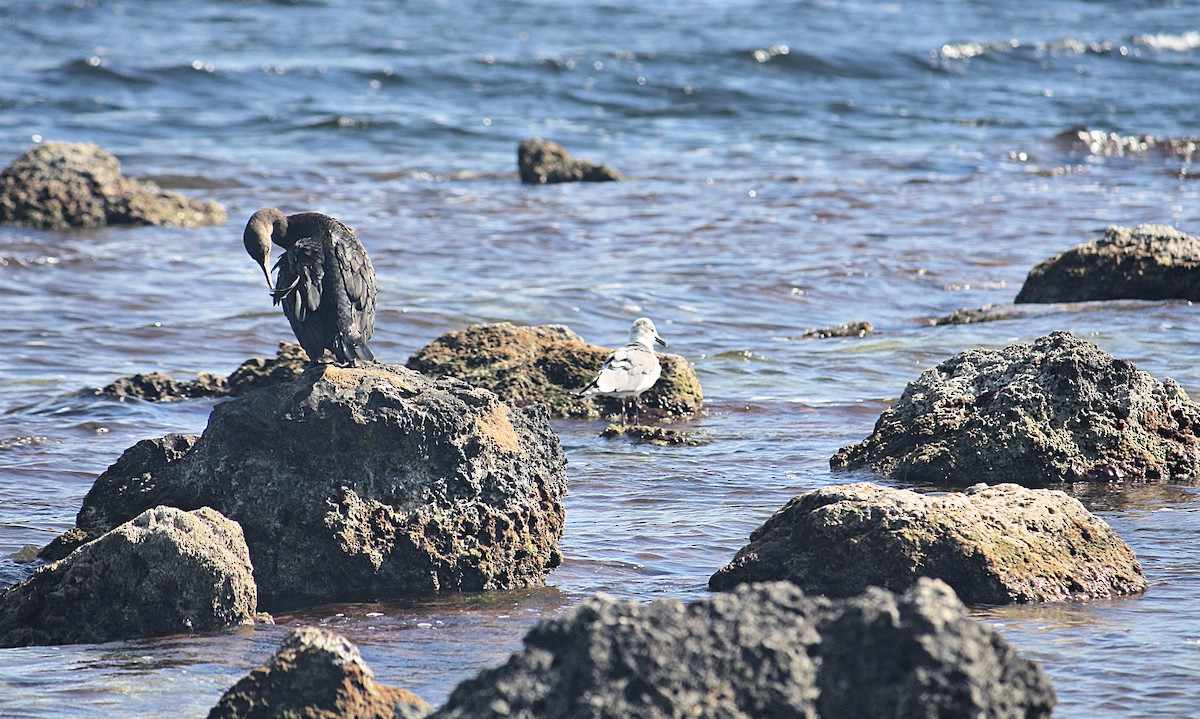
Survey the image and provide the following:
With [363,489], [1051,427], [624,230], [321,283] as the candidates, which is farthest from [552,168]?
[363,489]

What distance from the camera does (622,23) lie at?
34812mm

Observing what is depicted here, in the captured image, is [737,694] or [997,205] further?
[997,205]

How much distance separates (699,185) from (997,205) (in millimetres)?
3805

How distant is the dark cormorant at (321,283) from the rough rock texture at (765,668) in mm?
2862

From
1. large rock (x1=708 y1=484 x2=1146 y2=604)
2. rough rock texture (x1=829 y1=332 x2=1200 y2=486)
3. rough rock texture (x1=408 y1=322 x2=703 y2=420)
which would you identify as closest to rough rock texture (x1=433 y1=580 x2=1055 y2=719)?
large rock (x1=708 y1=484 x2=1146 y2=604)

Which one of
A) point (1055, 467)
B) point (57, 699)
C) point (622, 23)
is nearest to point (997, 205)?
point (1055, 467)

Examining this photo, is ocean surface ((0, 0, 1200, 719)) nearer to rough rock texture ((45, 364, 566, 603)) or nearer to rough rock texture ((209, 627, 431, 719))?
rough rock texture ((45, 364, 566, 603))

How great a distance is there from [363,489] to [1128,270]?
25.4 feet

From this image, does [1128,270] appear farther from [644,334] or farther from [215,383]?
[215,383]

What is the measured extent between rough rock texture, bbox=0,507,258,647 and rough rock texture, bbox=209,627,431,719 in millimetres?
1172

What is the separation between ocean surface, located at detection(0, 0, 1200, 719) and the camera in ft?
16.1

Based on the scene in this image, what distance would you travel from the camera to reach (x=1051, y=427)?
6410 millimetres

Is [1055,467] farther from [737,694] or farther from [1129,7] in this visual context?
[1129,7]

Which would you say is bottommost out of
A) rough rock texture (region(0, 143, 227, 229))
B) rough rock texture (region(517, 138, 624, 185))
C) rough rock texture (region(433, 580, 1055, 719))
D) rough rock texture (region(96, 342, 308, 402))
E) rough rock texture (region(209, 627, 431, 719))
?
rough rock texture (region(209, 627, 431, 719))
